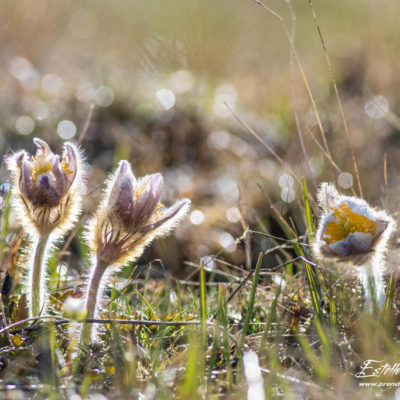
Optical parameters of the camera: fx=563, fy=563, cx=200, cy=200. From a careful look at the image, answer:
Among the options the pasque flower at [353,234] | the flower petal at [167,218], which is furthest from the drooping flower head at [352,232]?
the flower petal at [167,218]

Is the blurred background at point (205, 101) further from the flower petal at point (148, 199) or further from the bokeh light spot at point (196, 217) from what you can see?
the flower petal at point (148, 199)

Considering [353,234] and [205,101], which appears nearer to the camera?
[353,234]

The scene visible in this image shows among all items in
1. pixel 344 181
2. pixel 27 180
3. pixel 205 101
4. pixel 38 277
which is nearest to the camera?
pixel 27 180

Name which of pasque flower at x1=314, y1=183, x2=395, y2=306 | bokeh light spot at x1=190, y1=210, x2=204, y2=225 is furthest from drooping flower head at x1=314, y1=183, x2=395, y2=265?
bokeh light spot at x1=190, y1=210, x2=204, y2=225

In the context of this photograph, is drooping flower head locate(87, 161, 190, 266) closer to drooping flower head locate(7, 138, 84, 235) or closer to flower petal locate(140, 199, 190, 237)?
flower petal locate(140, 199, 190, 237)

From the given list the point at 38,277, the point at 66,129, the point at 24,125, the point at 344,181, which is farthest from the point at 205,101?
the point at 38,277

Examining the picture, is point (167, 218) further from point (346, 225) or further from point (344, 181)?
point (344, 181)

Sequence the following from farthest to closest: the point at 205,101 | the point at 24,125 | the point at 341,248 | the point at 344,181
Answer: the point at 205,101 < the point at 24,125 < the point at 344,181 < the point at 341,248
